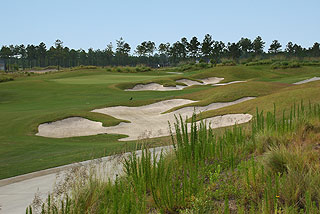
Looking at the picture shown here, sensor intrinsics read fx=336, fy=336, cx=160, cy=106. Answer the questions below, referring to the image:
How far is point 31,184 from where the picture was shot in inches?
319

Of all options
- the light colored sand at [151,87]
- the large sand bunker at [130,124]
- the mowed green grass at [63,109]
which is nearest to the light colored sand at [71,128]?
the large sand bunker at [130,124]

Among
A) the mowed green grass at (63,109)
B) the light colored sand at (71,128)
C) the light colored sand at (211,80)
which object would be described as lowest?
the light colored sand at (71,128)

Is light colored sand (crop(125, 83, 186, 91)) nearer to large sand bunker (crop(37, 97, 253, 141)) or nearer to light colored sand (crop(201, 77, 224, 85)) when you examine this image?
light colored sand (crop(201, 77, 224, 85))

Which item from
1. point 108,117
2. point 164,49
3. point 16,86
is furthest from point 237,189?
point 164,49

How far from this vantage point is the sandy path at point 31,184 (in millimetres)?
6309

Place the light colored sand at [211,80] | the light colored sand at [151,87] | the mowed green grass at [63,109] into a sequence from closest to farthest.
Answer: the mowed green grass at [63,109], the light colored sand at [151,87], the light colored sand at [211,80]

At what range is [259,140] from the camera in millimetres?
7352

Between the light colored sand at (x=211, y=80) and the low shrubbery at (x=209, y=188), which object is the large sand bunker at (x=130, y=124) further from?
the light colored sand at (x=211, y=80)

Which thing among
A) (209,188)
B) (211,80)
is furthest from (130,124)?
(211,80)

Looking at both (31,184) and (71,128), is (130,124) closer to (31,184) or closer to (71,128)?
(71,128)

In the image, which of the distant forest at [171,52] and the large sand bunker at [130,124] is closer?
the large sand bunker at [130,124]

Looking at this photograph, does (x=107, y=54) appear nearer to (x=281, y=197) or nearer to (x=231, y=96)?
(x=231, y=96)

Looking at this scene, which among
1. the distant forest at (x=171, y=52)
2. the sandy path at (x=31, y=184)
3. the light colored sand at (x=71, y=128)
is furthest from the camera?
the distant forest at (x=171, y=52)

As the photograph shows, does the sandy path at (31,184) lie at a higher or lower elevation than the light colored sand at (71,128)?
higher
